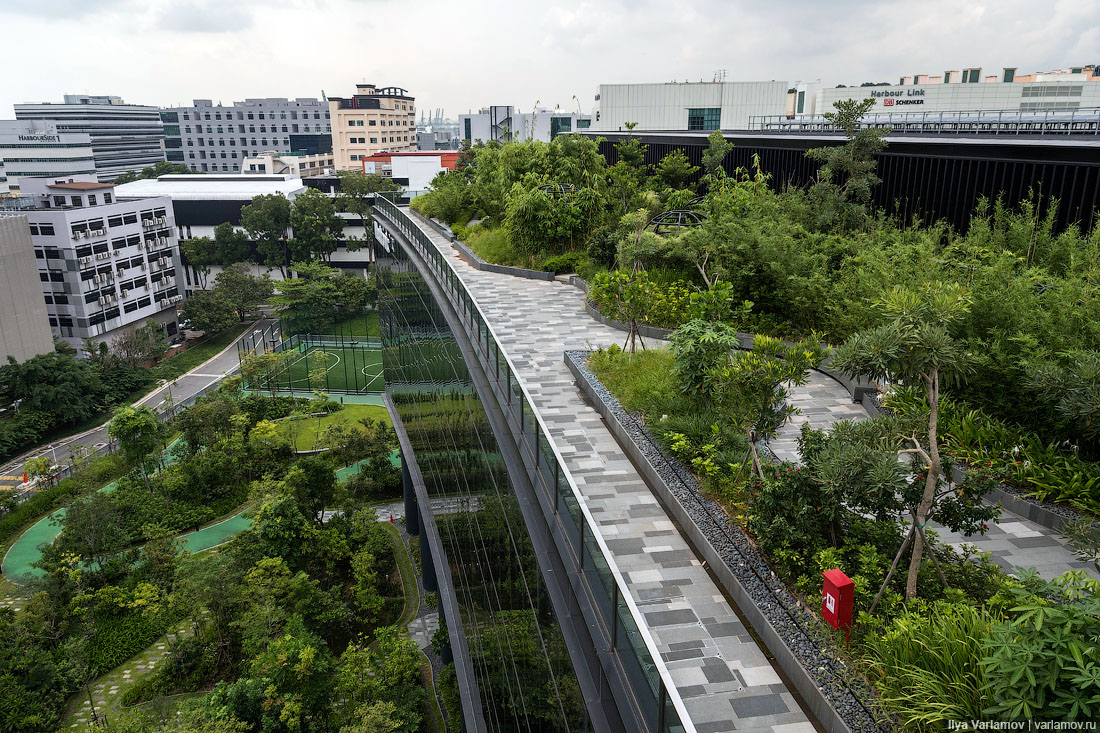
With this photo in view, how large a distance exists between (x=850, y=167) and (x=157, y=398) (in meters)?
41.1

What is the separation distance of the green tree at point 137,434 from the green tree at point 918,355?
30.8 metres

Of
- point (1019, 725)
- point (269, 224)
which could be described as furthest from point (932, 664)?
point (269, 224)

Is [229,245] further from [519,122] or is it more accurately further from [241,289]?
[519,122]

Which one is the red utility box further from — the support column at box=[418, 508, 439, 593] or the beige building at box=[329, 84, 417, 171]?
the beige building at box=[329, 84, 417, 171]

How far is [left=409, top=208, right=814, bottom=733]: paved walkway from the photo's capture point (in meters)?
6.02

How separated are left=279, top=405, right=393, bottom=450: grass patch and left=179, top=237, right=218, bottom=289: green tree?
93.6ft

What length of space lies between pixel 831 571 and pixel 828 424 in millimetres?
5091

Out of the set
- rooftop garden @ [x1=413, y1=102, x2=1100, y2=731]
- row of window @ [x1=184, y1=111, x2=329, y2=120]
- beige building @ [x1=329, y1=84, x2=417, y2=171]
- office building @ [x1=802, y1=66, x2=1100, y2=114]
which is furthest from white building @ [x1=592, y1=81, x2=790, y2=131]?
row of window @ [x1=184, y1=111, x2=329, y2=120]

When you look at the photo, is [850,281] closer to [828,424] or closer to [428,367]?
[828,424]

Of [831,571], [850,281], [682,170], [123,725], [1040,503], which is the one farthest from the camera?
[682,170]

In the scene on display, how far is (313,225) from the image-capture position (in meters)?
61.1

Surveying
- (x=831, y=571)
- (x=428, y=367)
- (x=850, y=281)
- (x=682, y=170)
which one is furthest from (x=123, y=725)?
(x=682, y=170)

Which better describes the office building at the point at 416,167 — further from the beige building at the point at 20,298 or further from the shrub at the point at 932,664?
the shrub at the point at 932,664

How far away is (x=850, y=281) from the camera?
511 inches
